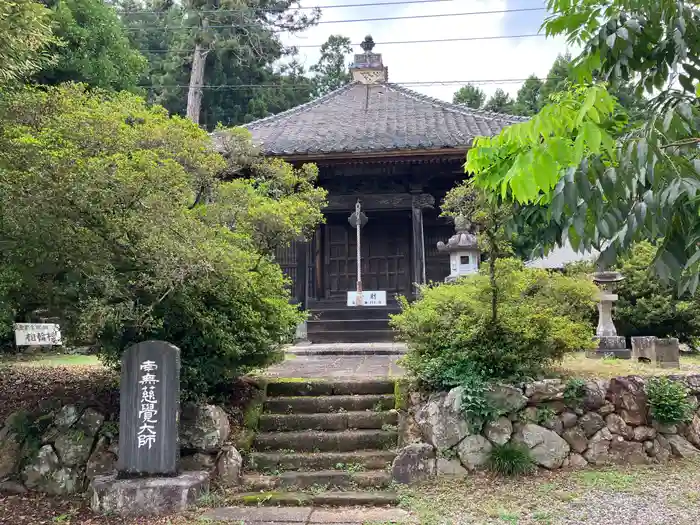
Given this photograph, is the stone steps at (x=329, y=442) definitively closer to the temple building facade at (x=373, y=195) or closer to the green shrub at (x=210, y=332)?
the green shrub at (x=210, y=332)

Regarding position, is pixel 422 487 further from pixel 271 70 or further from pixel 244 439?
pixel 271 70

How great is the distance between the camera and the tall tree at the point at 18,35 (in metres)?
4.66

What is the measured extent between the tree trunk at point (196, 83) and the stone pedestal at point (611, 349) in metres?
19.1

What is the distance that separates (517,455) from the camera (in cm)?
536

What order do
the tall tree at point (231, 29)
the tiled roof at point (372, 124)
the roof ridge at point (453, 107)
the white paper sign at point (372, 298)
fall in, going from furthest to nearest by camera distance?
the tall tree at point (231, 29) < the roof ridge at point (453, 107) < the white paper sign at point (372, 298) < the tiled roof at point (372, 124)

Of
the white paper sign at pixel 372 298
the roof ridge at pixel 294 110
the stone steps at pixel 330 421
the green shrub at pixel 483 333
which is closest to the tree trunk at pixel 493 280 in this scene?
the green shrub at pixel 483 333

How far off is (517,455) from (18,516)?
482 centimetres

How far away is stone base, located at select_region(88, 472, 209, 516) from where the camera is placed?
480 cm

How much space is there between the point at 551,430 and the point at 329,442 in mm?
2366

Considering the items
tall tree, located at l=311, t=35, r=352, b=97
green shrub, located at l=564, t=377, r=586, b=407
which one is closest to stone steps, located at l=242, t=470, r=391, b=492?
green shrub, located at l=564, t=377, r=586, b=407

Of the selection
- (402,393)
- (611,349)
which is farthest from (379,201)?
(402,393)

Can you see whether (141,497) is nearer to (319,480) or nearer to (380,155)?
(319,480)

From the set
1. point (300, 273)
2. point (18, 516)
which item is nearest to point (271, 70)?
point (300, 273)

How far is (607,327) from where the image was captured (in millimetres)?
9242
